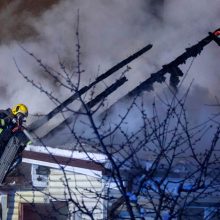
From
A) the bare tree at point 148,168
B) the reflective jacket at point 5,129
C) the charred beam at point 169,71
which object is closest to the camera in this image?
the bare tree at point 148,168

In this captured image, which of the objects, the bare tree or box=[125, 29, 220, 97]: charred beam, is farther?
box=[125, 29, 220, 97]: charred beam

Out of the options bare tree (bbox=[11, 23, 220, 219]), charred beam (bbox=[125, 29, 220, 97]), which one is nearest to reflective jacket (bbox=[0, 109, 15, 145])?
bare tree (bbox=[11, 23, 220, 219])

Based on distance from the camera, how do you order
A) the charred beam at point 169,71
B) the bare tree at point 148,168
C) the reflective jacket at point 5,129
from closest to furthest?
the bare tree at point 148,168 → the reflective jacket at point 5,129 → the charred beam at point 169,71

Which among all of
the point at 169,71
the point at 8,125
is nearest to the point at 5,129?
the point at 8,125

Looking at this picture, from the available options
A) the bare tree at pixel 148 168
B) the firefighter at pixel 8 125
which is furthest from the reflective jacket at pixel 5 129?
the bare tree at pixel 148 168

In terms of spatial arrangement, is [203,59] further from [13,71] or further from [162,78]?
[162,78]

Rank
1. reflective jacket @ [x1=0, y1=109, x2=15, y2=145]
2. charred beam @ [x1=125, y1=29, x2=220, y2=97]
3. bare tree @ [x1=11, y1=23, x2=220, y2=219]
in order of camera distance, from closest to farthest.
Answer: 1. bare tree @ [x1=11, y1=23, x2=220, y2=219]
2. reflective jacket @ [x1=0, y1=109, x2=15, y2=145]
3. charred beam @ [x1=125, y1=29, x2=220, y2=97]

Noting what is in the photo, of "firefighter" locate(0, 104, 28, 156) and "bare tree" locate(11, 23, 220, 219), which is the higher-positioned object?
"firefighter" locate(0, 104, 28, 156)

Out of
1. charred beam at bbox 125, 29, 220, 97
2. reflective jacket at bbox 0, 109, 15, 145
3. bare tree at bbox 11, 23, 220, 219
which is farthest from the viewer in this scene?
charred beam at bbox 125, 29, 220, 97

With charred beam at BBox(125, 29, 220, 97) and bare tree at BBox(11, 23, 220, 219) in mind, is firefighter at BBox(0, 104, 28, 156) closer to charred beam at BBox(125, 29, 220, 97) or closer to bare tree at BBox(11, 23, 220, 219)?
bare tree at BBox(11, 23, 220, 219)

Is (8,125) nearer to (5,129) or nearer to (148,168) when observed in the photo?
(5,129)

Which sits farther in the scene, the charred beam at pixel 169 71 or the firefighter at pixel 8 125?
the charred beam at pixel 169 71

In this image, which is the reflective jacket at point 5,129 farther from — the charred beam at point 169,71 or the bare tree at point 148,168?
the charred beam at point 169,71

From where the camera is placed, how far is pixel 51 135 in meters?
12.2
